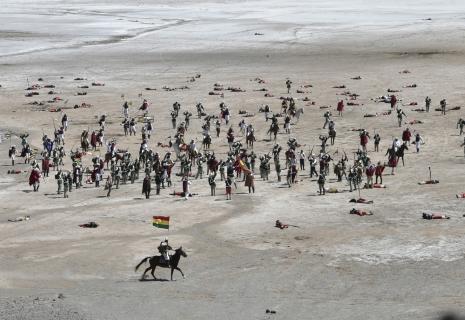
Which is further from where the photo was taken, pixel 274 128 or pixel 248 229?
pixel 274 128

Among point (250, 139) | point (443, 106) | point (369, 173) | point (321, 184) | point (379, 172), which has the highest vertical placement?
point (443, 106)

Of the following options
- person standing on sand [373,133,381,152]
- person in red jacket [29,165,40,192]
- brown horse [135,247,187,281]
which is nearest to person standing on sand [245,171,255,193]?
person in red jacket [29,165,40,192]

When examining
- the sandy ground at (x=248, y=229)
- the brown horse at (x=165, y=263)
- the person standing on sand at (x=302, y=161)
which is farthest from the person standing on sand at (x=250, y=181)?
the brown horse at (x=165, y=263)

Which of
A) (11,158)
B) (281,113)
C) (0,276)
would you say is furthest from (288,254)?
(281,113)

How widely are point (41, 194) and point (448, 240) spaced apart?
23.3 m

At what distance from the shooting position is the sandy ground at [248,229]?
33.8 meters

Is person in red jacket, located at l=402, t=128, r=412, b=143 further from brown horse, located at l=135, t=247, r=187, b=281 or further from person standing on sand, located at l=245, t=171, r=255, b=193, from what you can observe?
brown horse, located at l=135, t=247, r=187, b=281

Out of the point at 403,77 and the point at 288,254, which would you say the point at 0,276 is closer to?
the point at 288,254

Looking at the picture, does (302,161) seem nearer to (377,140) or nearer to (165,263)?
(377,140)

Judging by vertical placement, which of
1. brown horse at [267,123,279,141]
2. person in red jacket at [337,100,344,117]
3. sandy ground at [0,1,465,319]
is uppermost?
person in red jacket at [337,100,344,117]

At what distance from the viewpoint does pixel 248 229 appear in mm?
44469

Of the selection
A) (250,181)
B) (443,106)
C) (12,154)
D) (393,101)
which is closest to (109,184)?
(250,181)

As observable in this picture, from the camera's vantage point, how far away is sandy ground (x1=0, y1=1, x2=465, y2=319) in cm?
3381

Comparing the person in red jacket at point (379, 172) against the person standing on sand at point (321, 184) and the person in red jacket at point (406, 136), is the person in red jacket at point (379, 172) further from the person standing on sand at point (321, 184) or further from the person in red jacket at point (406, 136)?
the person in red jacket at point (406, 136)
